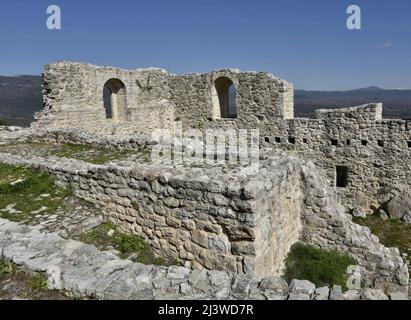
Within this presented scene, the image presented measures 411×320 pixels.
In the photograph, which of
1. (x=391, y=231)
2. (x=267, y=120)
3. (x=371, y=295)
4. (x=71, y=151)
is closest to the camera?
(x=371, y=295)

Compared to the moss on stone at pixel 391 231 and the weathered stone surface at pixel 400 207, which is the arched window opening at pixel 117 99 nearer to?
the moss on stone at pixel 391 231

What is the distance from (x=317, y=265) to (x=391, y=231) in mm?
7236

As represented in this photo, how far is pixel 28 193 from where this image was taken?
7.52 meters

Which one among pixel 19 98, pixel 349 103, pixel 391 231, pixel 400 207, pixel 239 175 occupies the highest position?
pixel 19 98

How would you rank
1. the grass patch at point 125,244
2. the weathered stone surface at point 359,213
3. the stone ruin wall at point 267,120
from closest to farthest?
the grass patch at point 125,244, the stone ruin wall at point 267,120, the weathered stone surface at point 359,213

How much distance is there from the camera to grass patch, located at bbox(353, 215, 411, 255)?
1157cm

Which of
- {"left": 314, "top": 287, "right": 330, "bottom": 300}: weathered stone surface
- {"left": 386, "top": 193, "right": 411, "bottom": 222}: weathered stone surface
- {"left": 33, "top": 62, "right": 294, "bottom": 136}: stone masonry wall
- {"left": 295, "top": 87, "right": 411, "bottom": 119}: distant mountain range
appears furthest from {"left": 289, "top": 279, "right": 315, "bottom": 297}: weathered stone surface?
{"left": 295, "top": 87, "right": 411, "bottom": 119}: distant mountain range

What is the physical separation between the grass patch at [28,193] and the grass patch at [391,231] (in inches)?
372

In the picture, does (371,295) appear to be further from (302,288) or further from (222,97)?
(222,97)

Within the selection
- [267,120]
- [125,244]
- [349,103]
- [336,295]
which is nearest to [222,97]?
[267,120]

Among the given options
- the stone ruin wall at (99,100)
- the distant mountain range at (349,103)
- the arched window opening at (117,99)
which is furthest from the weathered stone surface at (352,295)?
the arched window opening at (117,99)

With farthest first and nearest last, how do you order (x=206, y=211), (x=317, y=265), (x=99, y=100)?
(x=99, y=100) < (x=317, y=265) < (x=206, y=211)

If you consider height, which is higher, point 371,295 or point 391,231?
point 371,295

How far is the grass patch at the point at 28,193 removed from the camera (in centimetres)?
677
